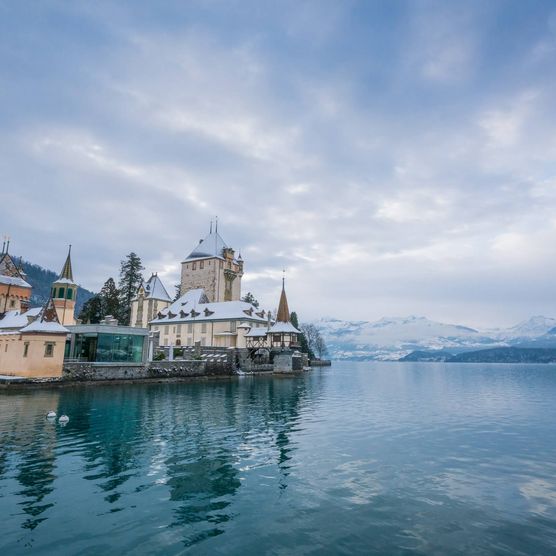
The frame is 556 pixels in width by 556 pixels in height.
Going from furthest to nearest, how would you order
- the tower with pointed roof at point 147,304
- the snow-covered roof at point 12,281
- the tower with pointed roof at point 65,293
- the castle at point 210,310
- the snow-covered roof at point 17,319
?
the tower with pointed roof at point 147,304 < the castle at point 210,310 < the snow-covered roof at point 12,281 < the tower with pointed roof at point 65,293 < the snow-covered roof at point 17,319

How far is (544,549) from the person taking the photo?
8.33 meters

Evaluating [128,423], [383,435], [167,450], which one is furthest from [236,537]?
[128,423]

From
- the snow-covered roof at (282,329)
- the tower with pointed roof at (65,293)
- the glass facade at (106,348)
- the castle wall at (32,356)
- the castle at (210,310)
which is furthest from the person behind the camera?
the castle at (210,310)

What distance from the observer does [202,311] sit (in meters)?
75.6

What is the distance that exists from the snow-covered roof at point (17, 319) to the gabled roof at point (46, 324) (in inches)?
94.0

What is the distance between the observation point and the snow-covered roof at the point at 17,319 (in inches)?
1648

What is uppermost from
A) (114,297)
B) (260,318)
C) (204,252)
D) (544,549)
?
(204,252)

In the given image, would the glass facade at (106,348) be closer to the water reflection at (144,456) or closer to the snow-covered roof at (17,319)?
the snow-covered roof at (17,319)

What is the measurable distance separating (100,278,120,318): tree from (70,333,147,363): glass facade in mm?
30396

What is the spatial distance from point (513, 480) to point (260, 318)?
2403 inches

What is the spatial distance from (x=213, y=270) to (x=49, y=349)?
1878 inches

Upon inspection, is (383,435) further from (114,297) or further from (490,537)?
(114,297)

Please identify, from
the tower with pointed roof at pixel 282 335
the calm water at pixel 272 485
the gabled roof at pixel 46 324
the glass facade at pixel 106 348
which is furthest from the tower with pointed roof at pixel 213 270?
the calm water at pixel 272 485

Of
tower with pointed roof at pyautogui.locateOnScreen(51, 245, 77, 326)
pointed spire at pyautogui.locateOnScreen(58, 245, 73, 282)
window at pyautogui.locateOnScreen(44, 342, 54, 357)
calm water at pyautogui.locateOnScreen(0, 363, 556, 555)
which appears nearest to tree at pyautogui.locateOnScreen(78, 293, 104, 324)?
tower with pointed roof at pyautogui.locateOnScreen(51, 245, 77, 326)
